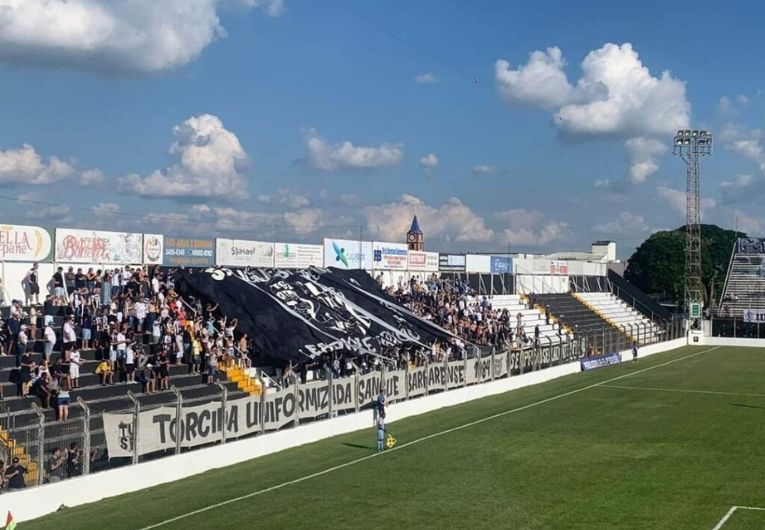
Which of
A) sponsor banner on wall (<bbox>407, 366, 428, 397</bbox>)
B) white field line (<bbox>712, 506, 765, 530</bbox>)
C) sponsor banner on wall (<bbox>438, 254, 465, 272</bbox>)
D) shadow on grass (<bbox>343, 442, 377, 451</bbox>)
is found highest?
sponsor banner on wall (<bbox>438, 254, 465, 272</bbox>)

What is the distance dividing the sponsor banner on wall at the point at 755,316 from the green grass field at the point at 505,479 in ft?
141

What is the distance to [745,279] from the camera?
9019 centimetres

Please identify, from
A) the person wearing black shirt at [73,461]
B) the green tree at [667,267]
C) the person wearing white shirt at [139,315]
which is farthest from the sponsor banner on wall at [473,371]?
the green tree at [667,267]

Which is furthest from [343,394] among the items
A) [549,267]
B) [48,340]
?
[549,267]

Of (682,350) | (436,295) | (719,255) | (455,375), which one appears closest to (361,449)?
(455,375)

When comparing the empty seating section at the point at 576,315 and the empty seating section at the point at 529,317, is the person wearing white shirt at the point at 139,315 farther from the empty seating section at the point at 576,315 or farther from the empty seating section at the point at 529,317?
the empty seating section at the point at 576,315

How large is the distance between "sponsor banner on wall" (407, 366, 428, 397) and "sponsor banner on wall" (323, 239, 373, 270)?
1308 centimetres

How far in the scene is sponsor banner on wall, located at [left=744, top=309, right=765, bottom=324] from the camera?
237 ft

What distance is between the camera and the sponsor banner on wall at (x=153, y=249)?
33.3 meters

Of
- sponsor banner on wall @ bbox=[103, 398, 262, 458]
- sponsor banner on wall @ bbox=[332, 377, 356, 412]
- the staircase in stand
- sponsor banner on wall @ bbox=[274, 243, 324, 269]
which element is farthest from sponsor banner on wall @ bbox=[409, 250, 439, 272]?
sponsor banner on wall @ bbox=[103, 398, 262, 458]

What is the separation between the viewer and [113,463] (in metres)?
18.9

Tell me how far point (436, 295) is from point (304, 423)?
23.7 m

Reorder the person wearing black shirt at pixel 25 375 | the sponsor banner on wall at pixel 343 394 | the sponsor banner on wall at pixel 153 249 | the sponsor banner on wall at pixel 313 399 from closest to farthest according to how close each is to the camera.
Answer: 1. the person wearing black shirt at pixel 25 375
2. the sponsor banner on wall at pixel 313 399
3. the sponsor banner on wall at pixel 343 394
4. the sponsor banner on wall at pixel 153 249

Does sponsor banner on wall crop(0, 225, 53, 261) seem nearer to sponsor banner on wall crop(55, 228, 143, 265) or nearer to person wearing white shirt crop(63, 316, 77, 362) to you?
sponsor banner on wall crop(55, 228, 143, 265)
